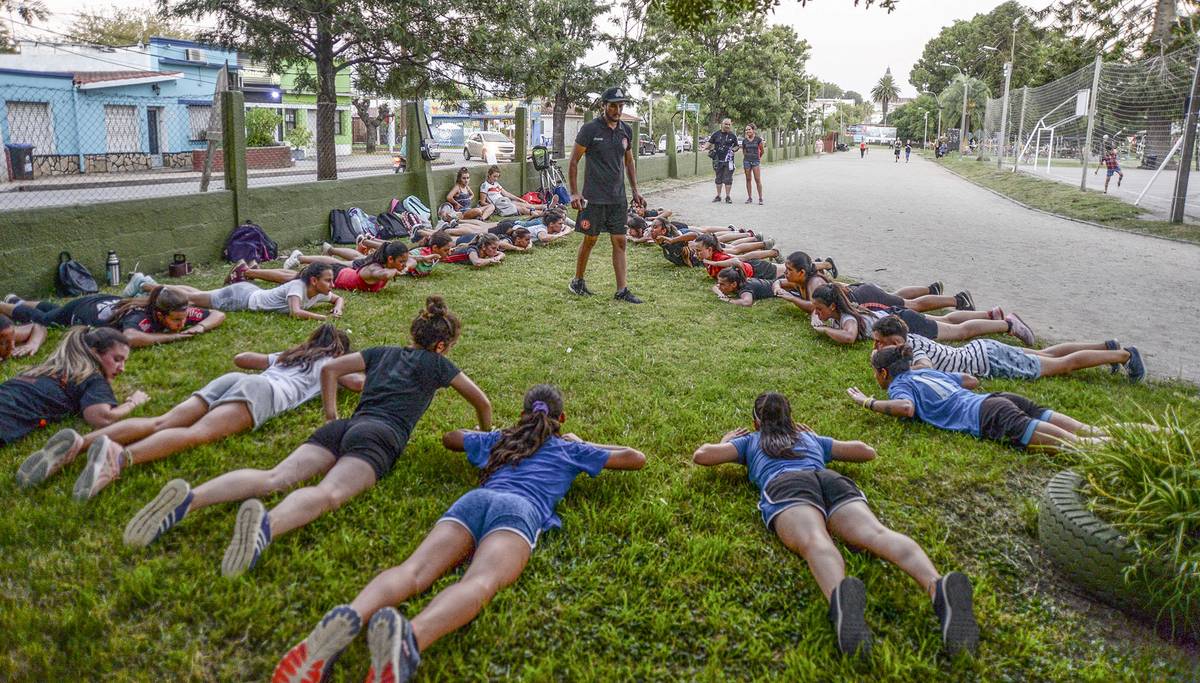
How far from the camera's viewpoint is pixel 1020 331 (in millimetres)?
6301

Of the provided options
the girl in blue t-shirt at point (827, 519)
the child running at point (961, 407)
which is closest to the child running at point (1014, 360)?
the child running at point (961, 407)

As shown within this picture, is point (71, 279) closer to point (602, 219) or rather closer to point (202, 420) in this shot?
point (202, 420)

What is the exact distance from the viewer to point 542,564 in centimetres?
309

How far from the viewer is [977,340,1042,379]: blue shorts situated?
17.8 ft

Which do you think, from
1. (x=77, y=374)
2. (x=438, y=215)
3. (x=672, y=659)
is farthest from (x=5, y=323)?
(x=438, y=215)

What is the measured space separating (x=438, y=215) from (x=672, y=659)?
11525 mm

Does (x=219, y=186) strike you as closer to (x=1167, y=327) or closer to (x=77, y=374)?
(x=77, y=374)

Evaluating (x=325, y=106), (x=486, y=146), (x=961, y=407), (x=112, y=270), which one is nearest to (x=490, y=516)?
(x=961, y=407)

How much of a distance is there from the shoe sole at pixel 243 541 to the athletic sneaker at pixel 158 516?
1.07ft

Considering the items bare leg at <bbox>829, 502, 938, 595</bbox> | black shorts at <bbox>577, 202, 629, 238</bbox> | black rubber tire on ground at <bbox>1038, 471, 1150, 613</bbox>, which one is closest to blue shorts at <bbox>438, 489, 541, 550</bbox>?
bare leg at <bbox>829, 502, 938, 595</bbox>

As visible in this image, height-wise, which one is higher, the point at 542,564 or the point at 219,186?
the point at 219,186

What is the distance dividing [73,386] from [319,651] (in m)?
2.81

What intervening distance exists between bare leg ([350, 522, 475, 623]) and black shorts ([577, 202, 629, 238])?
16.9 ft

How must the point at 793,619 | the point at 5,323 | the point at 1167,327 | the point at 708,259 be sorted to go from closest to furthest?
the point at 793,619 < the point at 5,323 < the point at 1167,327 < the point at 708,259
